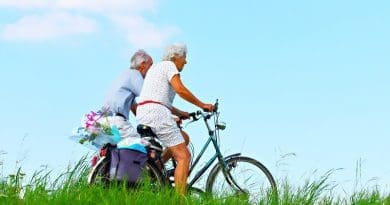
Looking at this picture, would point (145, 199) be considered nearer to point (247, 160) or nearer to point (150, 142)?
point (150, 142)

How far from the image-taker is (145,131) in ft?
37.0

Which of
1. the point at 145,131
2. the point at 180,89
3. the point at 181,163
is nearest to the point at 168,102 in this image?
the point at 180,89

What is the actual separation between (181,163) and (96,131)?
4.30 feet

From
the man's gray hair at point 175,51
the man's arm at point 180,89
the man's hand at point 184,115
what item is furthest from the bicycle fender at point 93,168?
the man's gray hair at point 175,51

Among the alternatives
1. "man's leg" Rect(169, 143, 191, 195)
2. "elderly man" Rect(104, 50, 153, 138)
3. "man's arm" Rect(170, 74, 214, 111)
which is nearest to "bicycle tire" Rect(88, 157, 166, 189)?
"man's leg" Rect(169, 143, 191, 195)

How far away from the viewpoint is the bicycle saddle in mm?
11220

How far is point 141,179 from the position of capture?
37.0ft

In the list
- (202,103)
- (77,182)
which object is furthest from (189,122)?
(77,182)

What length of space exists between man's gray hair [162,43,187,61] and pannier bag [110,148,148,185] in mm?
1235

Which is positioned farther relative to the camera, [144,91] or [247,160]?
[247,160]

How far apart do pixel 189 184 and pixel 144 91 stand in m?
1.38

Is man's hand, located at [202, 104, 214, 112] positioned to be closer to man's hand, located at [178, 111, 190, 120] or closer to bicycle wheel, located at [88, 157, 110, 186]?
man's hand, located at [178, 111, 190, 120]

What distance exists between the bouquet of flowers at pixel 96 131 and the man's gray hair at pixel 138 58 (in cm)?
74

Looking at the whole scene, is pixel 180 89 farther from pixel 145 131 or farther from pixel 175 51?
pixel 145 131
